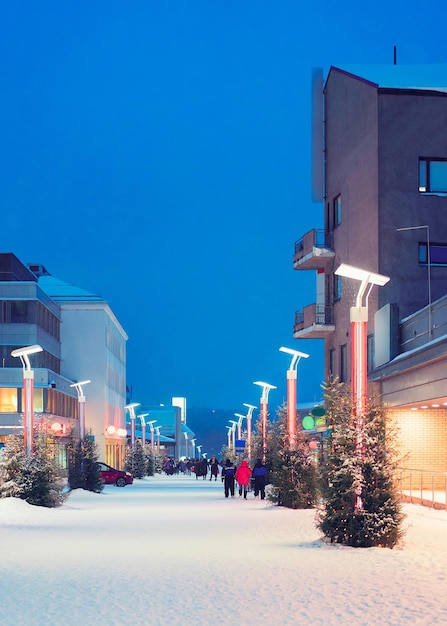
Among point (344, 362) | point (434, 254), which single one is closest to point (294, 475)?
point (434, 254)

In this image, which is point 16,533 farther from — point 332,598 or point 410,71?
point 410,71

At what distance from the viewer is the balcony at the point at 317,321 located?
52781 millimetres

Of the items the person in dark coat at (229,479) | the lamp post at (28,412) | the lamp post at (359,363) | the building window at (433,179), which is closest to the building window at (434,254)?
the building window at (433,179)

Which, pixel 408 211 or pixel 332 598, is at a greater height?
pixel 408 211

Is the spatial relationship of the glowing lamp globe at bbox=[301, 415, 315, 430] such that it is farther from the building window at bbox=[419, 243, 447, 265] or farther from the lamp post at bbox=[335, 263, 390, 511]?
the lamp post at bbox=[335, 263, 390, 511]

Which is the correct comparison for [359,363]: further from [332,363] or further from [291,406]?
[332,363]

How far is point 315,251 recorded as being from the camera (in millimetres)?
51969

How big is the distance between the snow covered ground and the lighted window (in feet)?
178

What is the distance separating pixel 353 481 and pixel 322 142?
3653 centimetres

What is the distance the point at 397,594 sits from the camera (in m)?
13.3

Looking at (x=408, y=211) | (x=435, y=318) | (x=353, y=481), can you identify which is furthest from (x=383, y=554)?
(x=408, y=211)

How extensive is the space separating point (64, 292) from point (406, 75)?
6163 centimetres

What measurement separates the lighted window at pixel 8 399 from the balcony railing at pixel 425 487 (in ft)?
165

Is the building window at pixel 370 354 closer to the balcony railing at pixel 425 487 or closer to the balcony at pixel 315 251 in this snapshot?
the balcony at pixel 315 251
